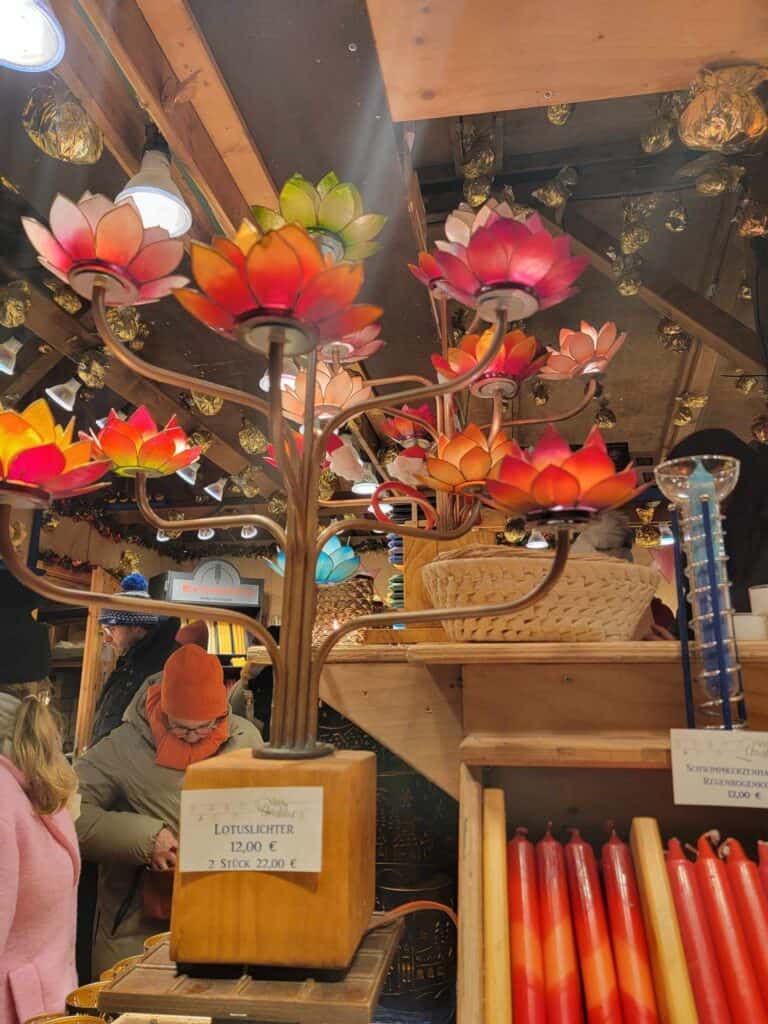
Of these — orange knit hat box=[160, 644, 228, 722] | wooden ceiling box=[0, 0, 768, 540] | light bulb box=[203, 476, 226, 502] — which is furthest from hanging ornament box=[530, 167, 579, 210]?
light bulb box=[203, 476, 226, 502]

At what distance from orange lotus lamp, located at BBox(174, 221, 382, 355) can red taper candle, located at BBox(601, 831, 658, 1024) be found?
747 millimetres

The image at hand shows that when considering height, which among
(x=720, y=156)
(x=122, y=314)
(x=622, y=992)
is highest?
(x=720, y=156)

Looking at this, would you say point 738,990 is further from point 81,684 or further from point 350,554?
point 81,684

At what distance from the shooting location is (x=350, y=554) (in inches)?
47.1

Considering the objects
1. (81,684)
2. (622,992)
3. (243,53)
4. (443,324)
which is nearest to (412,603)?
(443,324)

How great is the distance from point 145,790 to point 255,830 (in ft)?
6.01

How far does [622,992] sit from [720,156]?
2499 millimetres

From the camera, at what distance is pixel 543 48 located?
1.14 m

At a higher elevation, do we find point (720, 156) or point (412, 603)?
point (720, 156)

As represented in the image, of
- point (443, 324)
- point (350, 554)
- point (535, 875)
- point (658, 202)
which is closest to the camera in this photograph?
point (535, 875)

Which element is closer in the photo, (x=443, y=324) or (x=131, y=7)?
(x=443, y=324)

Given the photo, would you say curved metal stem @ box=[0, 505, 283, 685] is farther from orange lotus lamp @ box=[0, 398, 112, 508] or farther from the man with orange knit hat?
the man with orange knit hat

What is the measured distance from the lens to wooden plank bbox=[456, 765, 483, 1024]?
0.73 metres

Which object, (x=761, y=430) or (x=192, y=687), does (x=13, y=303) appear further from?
(x=761, y=430)
